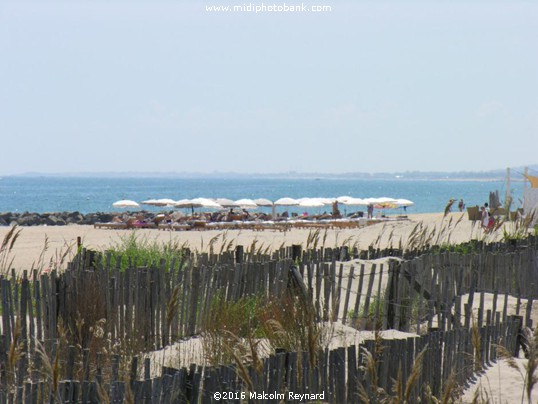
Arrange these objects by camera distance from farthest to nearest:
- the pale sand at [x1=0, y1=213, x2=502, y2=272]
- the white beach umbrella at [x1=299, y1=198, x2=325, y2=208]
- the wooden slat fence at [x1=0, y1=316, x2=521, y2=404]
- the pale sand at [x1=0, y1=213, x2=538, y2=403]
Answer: the white beach umbrella at [x1=299, y1=198, x2=325, y2=208] → the pale sand at [x1=0, y1=213, x2=502, y2=272] → the pale sand at [x1=0, y1=213, x2=538, y2=403] → the wooden slat fence at [x1=0, y1=316, x2=521, y2=404]

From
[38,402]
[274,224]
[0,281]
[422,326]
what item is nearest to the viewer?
[38,402]

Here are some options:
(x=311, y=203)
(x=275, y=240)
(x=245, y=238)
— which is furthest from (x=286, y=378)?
(x=311, y=203)

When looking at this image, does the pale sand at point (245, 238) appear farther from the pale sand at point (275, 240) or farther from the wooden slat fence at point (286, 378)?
the wooden slat fence at point (286, 378)

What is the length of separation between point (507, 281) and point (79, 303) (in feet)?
16.6

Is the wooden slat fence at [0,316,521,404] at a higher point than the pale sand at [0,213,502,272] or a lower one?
higher

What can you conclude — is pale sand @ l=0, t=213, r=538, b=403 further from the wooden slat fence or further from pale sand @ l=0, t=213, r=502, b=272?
the wooden slat fence

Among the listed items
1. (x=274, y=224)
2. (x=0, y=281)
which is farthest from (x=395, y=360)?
(x=274, y=224)

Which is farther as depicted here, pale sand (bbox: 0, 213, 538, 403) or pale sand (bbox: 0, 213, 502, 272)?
pale sand (bbox: 0, 213, 502, 272)

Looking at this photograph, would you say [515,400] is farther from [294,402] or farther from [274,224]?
[274,224]

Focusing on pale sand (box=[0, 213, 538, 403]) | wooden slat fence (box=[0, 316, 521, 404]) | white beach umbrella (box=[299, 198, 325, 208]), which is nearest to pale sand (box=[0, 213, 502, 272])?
pale sand (box=[0, 213, 538, 403])

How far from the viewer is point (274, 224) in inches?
1166

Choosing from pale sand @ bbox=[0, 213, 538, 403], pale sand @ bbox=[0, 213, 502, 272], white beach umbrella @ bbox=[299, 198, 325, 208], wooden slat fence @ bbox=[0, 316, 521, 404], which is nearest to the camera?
wooden slat fence @ bbox=[0, 316, 521, 404]

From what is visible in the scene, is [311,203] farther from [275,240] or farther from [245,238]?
[275,240]

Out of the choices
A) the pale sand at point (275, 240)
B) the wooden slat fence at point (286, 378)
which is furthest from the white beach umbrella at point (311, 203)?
the wooden slat fence at point (286, 378)
